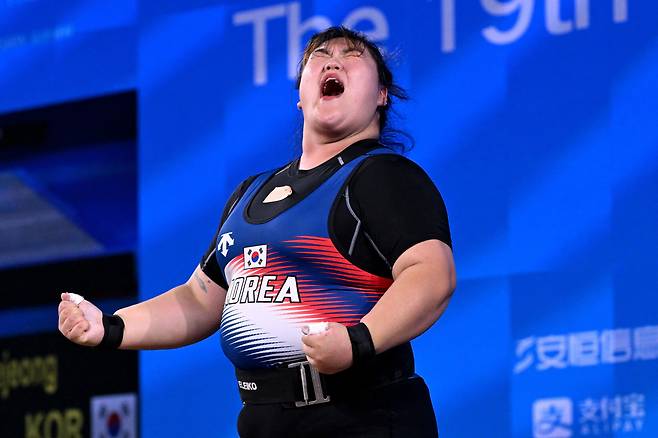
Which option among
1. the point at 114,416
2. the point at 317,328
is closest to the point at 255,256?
the point at 317,328

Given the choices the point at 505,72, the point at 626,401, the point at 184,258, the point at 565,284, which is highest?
the point at 505,72

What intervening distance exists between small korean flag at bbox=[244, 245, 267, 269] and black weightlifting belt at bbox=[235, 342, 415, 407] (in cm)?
18

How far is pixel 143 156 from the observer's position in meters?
4.02

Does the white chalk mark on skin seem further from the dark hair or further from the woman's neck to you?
the dark hair

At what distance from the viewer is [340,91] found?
221cm

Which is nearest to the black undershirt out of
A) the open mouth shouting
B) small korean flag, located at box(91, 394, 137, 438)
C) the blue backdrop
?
the open mouth shouting

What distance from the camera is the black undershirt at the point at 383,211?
6.52 feet

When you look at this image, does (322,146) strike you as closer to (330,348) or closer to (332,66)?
(332,66)

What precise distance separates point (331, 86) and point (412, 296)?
49cm

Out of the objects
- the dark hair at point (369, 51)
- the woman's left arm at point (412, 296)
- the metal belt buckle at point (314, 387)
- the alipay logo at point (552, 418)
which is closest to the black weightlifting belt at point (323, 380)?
the metal belt buckle at point (314, 387)

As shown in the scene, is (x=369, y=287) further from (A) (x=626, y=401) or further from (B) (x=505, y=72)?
(B) (x=505, y=72)

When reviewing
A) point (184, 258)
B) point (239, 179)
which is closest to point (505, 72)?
point (239, 179)

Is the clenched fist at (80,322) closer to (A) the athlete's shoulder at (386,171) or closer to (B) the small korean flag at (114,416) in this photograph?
(A) the athlete's shoulder at (386,171)

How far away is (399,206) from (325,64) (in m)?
0.35
